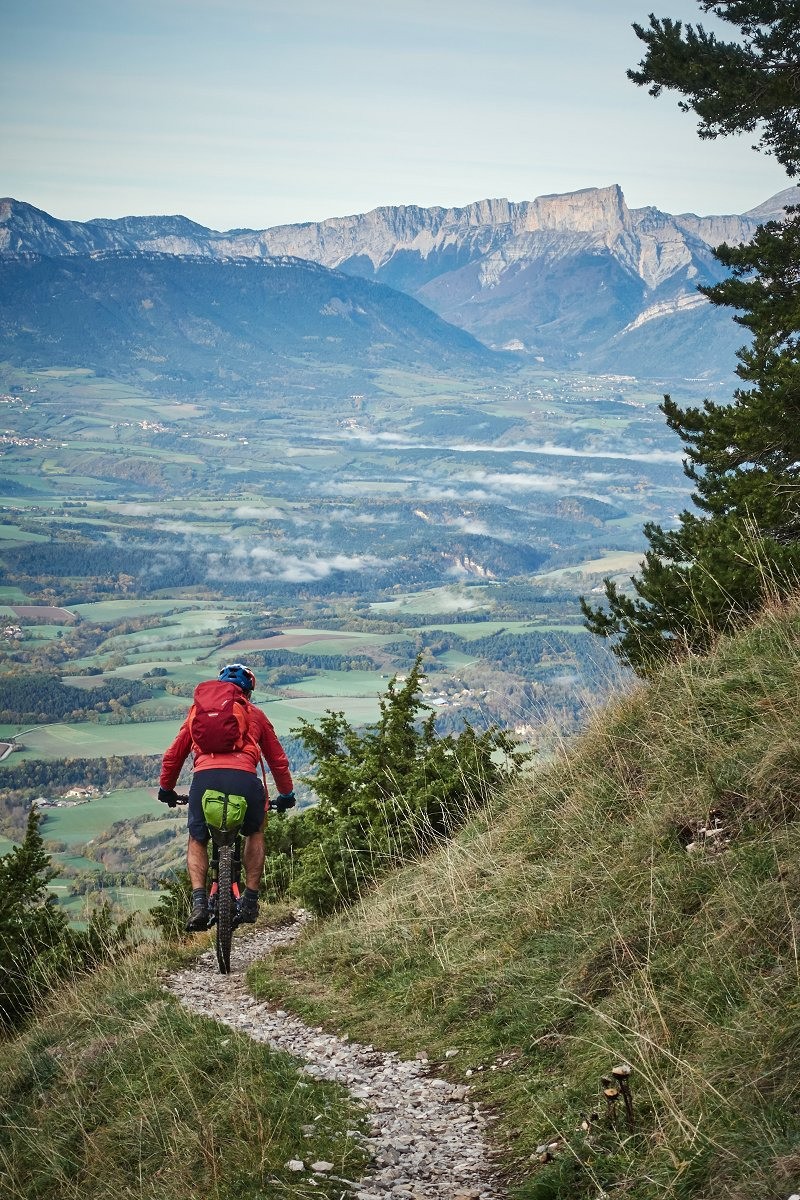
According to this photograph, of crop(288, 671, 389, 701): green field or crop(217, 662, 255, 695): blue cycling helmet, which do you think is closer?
crop(217, 662, 255, 695): blue cycling helmet

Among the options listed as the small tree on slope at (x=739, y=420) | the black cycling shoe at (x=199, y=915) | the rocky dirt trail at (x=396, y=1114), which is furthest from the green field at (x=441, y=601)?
the rocky dirt trail at (x=396, y=1114)

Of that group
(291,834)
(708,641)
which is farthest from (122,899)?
(708,641)

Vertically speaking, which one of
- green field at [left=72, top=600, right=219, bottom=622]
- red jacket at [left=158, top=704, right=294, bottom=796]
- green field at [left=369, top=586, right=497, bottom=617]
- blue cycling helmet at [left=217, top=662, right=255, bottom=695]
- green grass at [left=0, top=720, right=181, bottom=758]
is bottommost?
green grass at [left=0, top=720, right=181, bottom=758]

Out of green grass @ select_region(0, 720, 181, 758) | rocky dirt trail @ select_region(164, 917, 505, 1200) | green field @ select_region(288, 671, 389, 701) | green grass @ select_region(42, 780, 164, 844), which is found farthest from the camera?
green field @ select_region(288, 671, 389, 701)

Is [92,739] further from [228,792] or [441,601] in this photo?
[441,601]

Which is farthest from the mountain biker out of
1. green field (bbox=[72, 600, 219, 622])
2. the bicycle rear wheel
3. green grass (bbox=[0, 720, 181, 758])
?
green field (bbox=[72, 600, 219, 622])

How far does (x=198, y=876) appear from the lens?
8.51 meters

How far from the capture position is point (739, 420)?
17078mm

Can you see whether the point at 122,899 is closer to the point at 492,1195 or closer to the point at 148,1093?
the point at 148,1093

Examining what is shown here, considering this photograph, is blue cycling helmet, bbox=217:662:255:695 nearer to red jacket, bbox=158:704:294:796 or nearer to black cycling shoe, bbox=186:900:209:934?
red jacket, bbox=158:704:294:796

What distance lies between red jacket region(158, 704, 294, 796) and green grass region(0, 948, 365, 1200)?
1634 mm

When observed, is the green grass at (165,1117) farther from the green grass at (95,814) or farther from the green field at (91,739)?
the green field at (91,739)

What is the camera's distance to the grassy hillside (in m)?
4.10

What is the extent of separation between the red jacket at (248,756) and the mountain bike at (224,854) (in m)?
0.23
